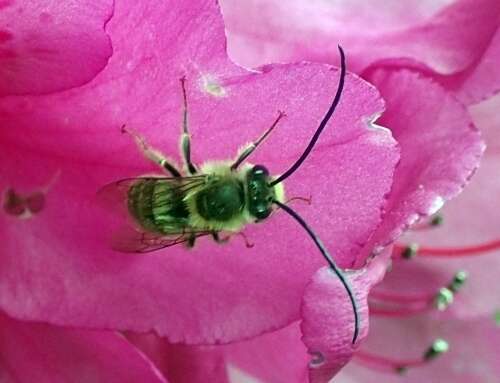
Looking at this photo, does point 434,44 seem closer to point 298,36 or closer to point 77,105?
point 298,36

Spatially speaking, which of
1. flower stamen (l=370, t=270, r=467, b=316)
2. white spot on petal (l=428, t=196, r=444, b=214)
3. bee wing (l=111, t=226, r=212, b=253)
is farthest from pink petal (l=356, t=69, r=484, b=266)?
flower stamen (l=370, t=270, r=467, b=316)

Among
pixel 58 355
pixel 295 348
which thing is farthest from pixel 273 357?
pixel 58 355

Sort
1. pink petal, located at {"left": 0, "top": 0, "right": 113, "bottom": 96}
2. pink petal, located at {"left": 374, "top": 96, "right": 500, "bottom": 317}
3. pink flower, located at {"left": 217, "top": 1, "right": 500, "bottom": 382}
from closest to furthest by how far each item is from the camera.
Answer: pink petal, located at {"left": 0, "top": 0, "right": 113, "bottom": 96}
pink flower, located at {"left": 217, "top": 1, "right": 500, "bottom": 382}
pink petal, located at {"left": 374, "top": 96, "right": 500, "bottom": 317}

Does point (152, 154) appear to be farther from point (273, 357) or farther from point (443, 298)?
point (443, 298)

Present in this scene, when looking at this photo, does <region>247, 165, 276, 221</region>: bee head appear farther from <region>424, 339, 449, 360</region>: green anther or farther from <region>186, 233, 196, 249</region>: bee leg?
<region>424, 339, 449, 360</region>: green anther

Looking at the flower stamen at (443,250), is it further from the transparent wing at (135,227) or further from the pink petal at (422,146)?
the transparent wing at (135,227)

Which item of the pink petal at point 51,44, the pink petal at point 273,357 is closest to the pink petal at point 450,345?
the pink petal at point 273,357

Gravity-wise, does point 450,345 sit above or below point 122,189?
below
